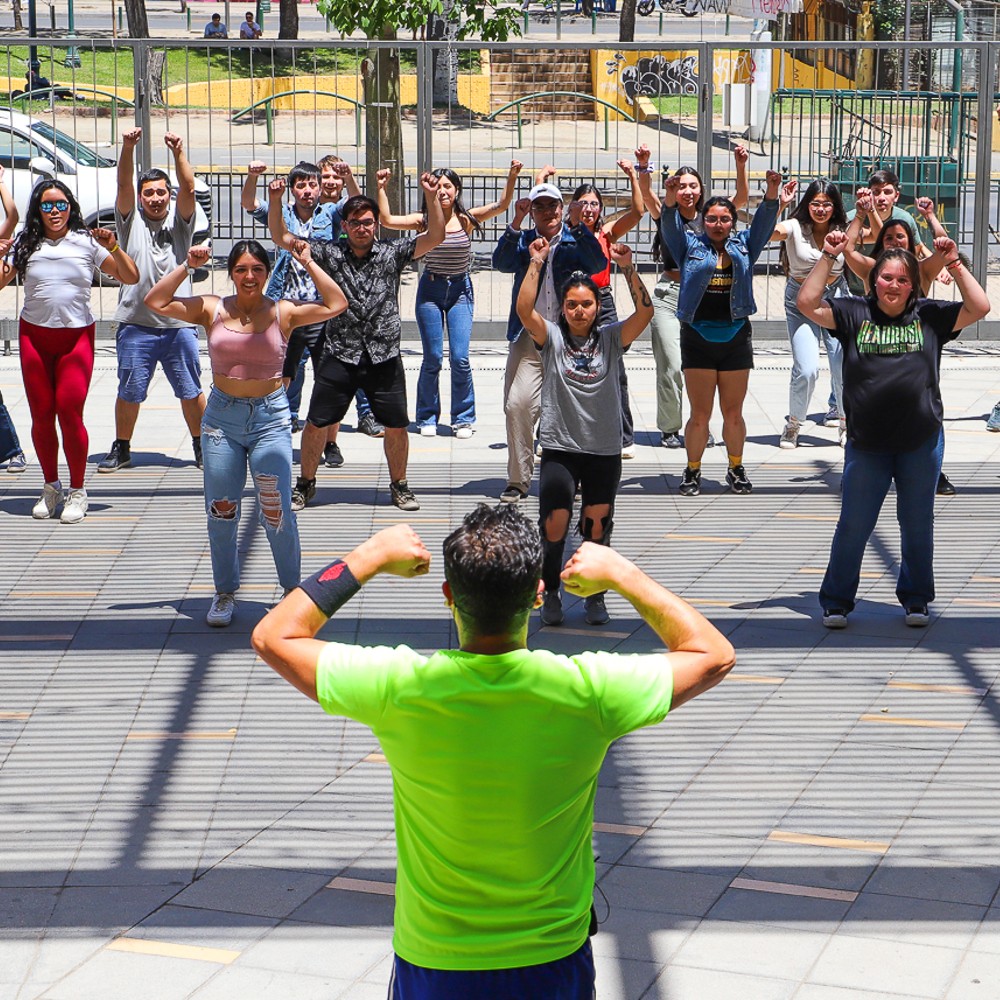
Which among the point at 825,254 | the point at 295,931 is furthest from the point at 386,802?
the point at 825,254

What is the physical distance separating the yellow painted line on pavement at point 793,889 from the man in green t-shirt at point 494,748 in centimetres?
208

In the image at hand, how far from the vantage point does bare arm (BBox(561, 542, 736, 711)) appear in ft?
9.87

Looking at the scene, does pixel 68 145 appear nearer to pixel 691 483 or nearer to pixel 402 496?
pixel 402 496

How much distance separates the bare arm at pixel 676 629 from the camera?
118 inches

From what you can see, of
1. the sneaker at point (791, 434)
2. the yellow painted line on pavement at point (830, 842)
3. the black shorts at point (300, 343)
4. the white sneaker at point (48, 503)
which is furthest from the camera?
the sneaker at point (791, 434)

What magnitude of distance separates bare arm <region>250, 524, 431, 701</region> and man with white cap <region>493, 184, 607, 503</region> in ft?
20.6

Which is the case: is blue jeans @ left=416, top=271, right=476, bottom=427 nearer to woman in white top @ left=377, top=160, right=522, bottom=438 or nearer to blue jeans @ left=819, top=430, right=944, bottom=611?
woman in white top @ left=377, top=160, right=522, bottom=438

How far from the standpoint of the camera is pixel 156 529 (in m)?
9.26

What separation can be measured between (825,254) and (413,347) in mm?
7553

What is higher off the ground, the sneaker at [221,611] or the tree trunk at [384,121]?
the tree trunk at [384,121]

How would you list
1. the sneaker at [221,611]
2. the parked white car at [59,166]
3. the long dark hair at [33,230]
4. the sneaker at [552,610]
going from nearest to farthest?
1. the sneaker at [221,611]
2. the sneaker at [552,610]
3. the long dark hair at [33,230]
4. the parked white car at [59,166]

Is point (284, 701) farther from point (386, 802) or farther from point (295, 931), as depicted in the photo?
point (295, 931)

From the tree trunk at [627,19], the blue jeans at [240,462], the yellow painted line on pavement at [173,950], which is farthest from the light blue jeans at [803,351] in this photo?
the tree trunk at [627,19]

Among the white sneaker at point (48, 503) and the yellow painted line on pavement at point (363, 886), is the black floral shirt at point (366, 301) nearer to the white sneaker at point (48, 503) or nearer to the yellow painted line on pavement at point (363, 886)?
the white sneaker at point (48, 503)
